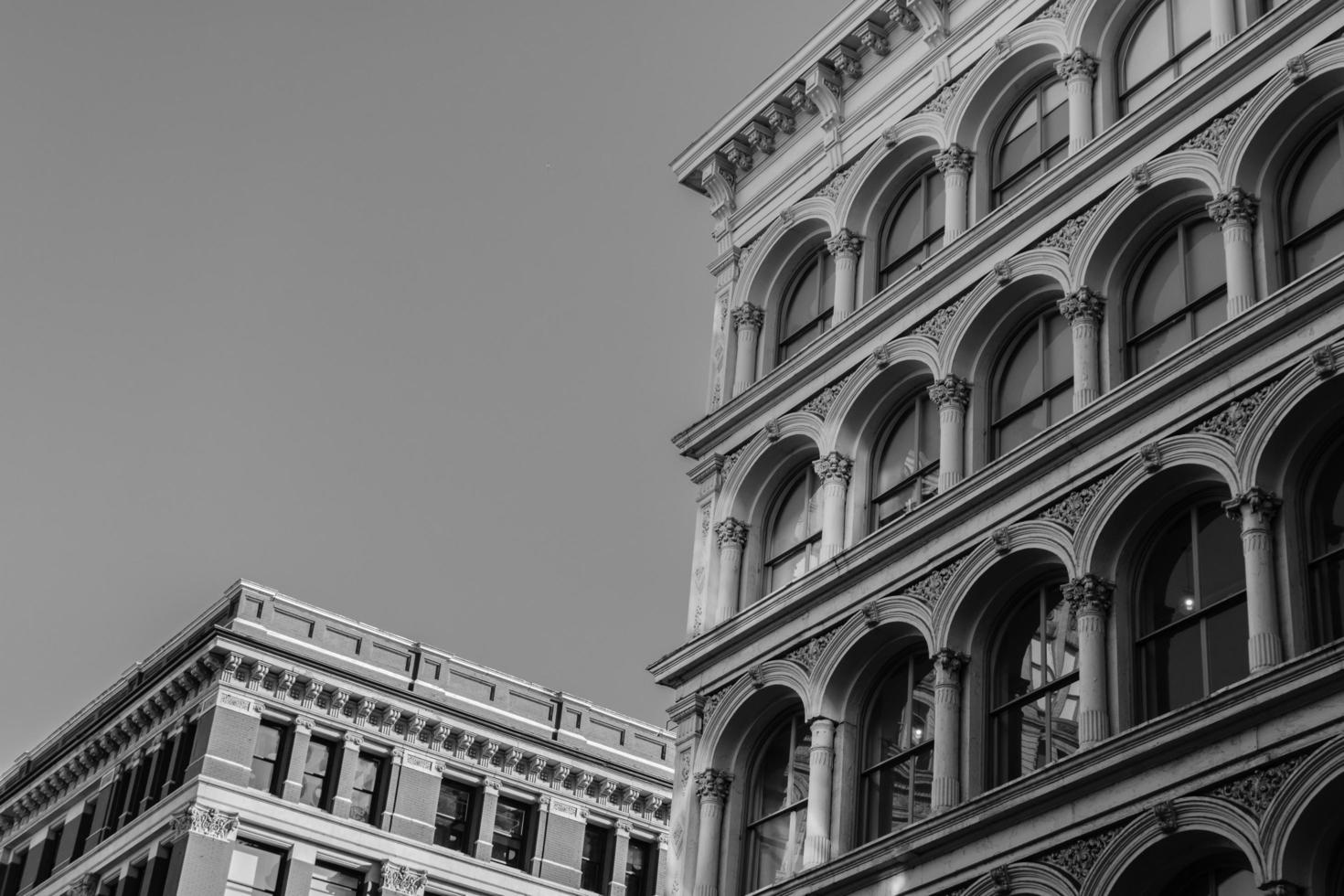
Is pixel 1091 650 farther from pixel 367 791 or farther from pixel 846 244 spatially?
pixel 367 791

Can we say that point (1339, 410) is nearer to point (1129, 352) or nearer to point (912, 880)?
point (1129, 352)

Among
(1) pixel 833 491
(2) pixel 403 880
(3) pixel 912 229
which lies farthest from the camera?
(2) pixel 403 880

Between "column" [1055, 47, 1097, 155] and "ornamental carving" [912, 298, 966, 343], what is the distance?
301cm

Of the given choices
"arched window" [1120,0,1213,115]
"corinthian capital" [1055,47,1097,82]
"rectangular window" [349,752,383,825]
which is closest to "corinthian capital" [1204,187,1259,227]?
"arched window" [1120,0,1213,115]

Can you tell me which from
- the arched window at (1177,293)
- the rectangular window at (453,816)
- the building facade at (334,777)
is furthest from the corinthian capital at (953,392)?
the rectangular window at (453,816)

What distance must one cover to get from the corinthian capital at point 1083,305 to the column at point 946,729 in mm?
5139

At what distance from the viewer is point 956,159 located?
109 feet

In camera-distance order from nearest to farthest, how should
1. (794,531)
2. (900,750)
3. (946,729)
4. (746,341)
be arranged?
(946,729), (900,750), (794,531), (746,341)

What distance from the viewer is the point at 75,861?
59000 millimetres

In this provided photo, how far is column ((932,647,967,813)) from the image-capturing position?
2720 cm

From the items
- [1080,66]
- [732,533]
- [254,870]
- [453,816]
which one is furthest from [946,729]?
[453,816]

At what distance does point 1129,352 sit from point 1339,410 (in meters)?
4.54

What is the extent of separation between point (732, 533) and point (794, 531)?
113 centimetres

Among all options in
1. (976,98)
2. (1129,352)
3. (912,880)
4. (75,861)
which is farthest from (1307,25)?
(75,861)
